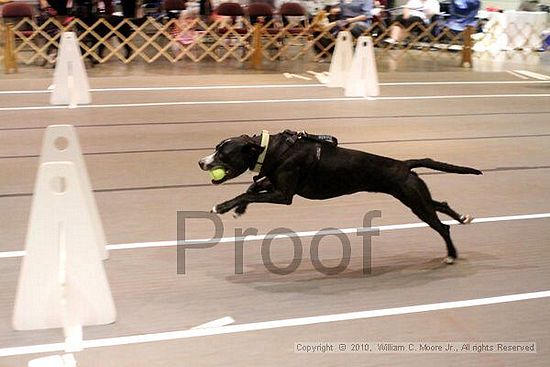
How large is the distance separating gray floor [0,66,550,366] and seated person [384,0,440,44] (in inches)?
219

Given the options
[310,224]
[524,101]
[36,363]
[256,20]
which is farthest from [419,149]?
[256,20]

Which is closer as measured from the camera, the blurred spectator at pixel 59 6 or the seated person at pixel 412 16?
the blurred spectator at pixel 59 6

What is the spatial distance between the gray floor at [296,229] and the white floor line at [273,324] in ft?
0.13

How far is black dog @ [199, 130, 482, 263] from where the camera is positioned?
3.09m

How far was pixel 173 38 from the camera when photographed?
11570mm

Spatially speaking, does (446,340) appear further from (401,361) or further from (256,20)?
(256,20)

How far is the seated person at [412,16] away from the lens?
13.1 metres

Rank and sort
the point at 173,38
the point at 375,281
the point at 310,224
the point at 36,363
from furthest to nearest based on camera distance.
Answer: the point at 173,38 < the point at 310,224 < the point at 375,281 < the point at 36,363

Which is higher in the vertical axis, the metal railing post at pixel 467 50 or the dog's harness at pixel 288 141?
the dog's harness at pixel 288 141

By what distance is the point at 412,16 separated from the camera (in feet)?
43.5

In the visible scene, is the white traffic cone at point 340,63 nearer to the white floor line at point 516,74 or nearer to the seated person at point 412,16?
the white floor line at point 516,74

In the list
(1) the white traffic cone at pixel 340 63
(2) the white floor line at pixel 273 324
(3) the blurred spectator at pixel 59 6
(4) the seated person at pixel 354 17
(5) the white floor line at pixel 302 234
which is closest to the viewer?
(2) the white floor line at pixel 273 324

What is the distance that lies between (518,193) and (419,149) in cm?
131

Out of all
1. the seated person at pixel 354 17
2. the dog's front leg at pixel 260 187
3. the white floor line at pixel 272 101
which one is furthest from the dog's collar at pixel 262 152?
the seated person at pixel 354 17
